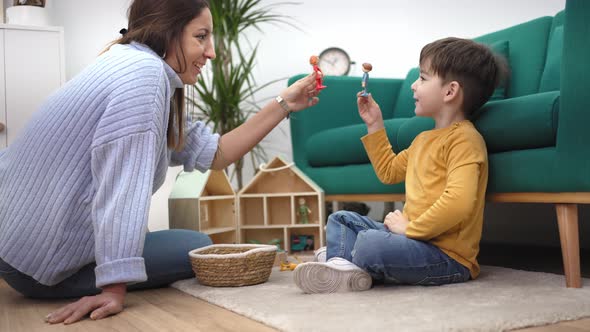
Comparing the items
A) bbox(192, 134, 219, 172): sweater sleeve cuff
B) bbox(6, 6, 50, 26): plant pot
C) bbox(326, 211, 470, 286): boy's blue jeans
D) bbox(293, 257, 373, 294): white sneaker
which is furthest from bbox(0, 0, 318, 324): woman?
bbox(6, 6, 50, 26): plant pot

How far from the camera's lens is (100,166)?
1396 millimetres

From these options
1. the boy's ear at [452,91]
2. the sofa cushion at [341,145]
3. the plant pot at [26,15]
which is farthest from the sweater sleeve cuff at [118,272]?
the plant pot at [26,15]

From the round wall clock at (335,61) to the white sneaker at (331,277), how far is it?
2304 mm

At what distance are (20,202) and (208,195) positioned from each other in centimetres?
144

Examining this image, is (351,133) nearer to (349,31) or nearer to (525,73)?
(525,73)

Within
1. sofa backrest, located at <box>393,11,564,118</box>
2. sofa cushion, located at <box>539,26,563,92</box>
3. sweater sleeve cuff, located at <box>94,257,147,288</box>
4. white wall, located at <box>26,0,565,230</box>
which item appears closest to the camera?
sweater sleeve cuff, located at <box>94,257,147,288</box>

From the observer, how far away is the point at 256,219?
9.62ft

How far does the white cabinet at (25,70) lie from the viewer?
8.83ft

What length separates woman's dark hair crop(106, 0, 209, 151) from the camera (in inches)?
62.1

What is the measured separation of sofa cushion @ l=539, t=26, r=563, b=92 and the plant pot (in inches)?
86.3

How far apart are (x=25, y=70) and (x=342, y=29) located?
77.2 inches

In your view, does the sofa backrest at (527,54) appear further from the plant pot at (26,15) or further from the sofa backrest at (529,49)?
the plant pot at (26,15)

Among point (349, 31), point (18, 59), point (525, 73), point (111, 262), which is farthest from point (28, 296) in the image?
point (349, 31)

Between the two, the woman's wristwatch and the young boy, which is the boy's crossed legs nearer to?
the young boy
